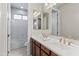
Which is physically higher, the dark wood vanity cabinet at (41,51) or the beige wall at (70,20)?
the beige wall at (70,20)

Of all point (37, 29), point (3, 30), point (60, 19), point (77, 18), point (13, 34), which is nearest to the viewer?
point (77, 18)

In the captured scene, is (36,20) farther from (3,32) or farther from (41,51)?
(3,32)

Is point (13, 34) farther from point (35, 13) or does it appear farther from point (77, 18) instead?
point (77, 18)

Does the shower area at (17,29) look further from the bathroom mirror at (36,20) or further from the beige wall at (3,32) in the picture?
the beige wall at (3,32)

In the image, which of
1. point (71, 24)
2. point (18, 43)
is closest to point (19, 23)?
point (18, 43)

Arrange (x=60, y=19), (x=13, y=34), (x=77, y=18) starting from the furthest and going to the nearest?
1. (x=13, y=34)
2. (x=60, y=19)
3. (x=77, y=18)

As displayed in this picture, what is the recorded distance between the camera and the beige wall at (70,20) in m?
1.99

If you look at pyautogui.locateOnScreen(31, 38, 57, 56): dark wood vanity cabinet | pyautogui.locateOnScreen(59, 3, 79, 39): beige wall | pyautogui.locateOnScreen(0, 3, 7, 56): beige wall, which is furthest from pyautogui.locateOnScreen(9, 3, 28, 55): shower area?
pyautogui.locateOnScreen(59, 3, 79, 39): beige wall

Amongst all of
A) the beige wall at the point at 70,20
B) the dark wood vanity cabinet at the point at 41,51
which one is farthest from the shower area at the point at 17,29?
the beige wall at the point at 70,20

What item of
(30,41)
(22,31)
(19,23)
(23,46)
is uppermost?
(19,23)

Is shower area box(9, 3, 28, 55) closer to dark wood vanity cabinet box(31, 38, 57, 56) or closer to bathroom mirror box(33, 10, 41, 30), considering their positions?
bathroom mirror box(33, 10, 41, 30)

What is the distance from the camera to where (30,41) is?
3738 mm

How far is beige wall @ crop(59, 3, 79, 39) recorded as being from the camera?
6.53 ft

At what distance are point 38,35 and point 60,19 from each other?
1489 mm
